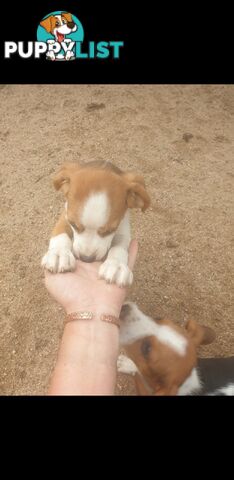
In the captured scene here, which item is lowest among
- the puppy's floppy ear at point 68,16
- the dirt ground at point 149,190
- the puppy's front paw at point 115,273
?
the dirt ground at point 149,190

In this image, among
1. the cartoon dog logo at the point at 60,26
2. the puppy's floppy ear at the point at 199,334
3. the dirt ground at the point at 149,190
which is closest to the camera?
the puppy's floppy ear at the point at 199,334

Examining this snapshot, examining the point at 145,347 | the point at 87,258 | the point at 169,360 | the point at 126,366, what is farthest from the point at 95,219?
the point at 126,366

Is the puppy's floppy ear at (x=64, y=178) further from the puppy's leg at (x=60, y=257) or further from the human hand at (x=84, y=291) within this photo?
the human hand at (x=84, y=291)

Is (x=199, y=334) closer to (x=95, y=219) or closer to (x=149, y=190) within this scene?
(x=95, y=219)

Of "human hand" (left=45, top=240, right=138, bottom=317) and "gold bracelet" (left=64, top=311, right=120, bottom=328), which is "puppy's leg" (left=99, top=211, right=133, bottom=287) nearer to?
"human hand" (left=45, top=240, right=138, bottom=317)

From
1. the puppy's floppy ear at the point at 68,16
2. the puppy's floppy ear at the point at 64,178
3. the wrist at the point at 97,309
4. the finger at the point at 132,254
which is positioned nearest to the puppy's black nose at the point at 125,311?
the wrist at the point at 97,309

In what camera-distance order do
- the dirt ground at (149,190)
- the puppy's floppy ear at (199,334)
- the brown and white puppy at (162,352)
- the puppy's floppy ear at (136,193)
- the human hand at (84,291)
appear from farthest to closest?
the dirt ground at (149,190), the puppy's floppy ear at (136,193), the puppy's floppy ear at (199,334), the human hand at (84,291), the brown and white puppy at (162,352)
